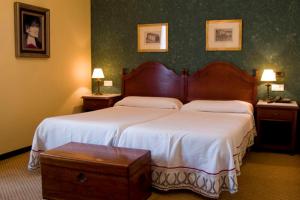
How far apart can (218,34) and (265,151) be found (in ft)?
5.73

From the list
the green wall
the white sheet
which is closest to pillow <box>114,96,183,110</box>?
the green wall

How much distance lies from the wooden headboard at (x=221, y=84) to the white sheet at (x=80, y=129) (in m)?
1.23

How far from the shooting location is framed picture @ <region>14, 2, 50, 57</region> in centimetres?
410

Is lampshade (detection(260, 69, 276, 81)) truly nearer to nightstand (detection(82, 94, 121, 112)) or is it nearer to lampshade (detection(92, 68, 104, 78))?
nightstand (detection(82, 94, 121, 112))

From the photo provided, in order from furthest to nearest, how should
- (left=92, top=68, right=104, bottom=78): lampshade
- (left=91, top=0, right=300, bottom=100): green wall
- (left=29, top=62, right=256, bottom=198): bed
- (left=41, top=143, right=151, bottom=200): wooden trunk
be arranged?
(left=92, top=68, right=104, bottom=78): lampshade
(left=91, top=0, right=300, bottom=100): green wall
(left=29, top=62, right=256, bottom=198): bed
(left=41, top=143, right=151, bottom=200): wooden trunk

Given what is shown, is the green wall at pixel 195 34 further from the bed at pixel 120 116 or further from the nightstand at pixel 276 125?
the nightstand at pixel 276 125

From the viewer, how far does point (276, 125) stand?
460 cm

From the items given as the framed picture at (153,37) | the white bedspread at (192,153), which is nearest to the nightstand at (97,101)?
the framed picture at (153,37)

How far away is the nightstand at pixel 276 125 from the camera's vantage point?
4.08 metres

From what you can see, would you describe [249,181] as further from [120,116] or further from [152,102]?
[152,102]

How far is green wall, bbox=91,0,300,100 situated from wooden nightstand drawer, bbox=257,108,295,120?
46 cm

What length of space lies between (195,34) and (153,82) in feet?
3.14

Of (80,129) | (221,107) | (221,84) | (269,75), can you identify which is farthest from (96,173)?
(269,75)

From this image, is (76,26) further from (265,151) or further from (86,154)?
(265,151)
